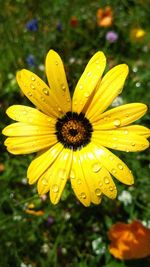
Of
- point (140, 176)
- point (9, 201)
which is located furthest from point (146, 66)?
point (9, 201)

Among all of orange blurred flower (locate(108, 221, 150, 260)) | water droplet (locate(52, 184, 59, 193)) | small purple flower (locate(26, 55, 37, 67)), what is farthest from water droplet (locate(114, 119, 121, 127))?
small purple flower (locate(26, 55, 37, 67))

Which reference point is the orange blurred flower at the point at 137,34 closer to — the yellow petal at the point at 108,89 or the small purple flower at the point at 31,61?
the small purple flower at the point at 31,61

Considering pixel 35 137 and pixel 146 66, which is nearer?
pixel 35 137

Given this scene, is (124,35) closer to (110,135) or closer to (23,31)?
(23,31)

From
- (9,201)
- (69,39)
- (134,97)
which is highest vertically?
(69,39)

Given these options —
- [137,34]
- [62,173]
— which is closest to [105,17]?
[137,34]

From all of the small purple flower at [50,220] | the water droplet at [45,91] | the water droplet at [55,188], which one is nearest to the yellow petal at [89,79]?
the water droplet at [45,91]
